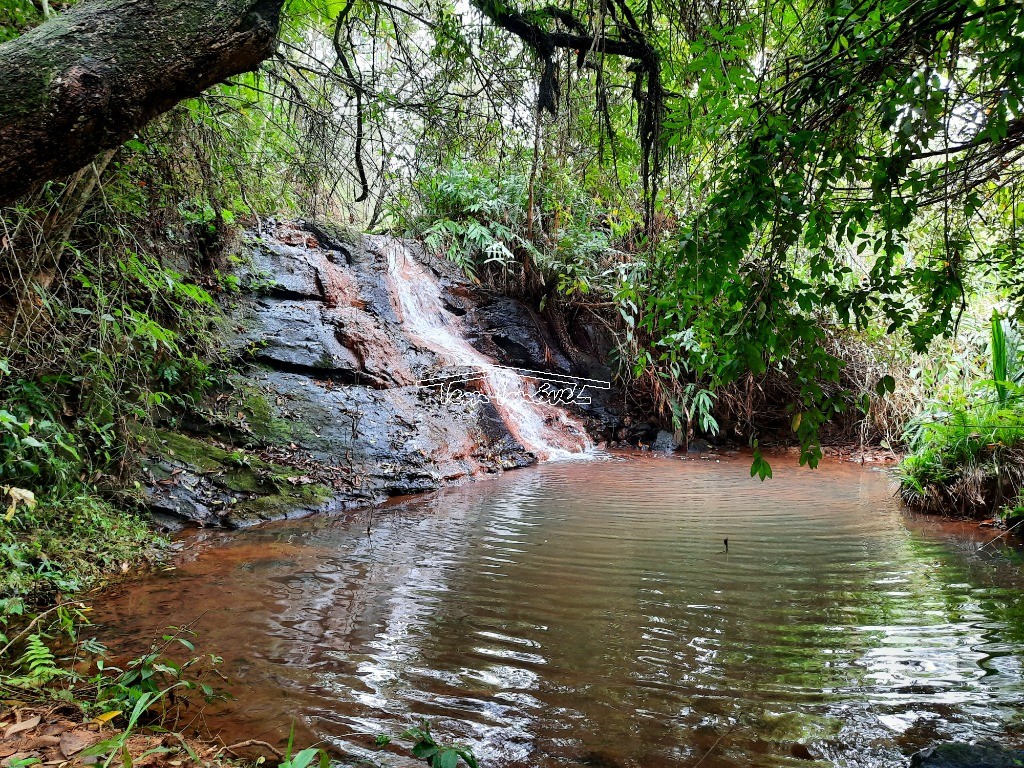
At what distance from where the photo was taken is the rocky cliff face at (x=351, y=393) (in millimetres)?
5863

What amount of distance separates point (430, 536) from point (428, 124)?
322cm

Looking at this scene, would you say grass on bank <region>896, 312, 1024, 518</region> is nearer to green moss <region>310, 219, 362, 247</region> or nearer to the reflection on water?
the reflection on water

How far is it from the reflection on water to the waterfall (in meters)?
4.80

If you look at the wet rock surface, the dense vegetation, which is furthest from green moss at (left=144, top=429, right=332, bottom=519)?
the wet rock surface

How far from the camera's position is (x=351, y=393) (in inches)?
309

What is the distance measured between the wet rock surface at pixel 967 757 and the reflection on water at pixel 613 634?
0.64 ft

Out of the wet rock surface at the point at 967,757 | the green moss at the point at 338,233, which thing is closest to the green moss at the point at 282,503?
the wet rock surface at the point at 967,757

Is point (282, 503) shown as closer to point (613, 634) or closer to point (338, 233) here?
point (613, 634)

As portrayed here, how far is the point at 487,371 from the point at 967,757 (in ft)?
30.0

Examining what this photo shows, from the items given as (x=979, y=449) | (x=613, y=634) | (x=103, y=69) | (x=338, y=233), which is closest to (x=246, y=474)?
(x=613, y=634)

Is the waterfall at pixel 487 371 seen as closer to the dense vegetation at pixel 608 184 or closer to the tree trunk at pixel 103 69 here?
the dense vegetation at pixel 608 184

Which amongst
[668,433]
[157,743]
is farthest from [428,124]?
[668,433]

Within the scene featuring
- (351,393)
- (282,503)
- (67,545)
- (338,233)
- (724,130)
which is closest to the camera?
(724,130)

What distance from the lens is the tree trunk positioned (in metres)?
1.77
